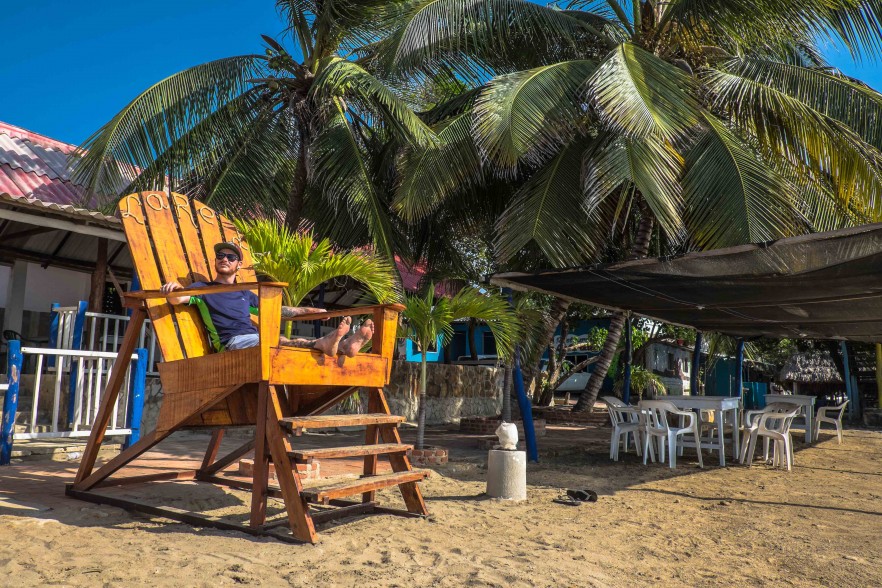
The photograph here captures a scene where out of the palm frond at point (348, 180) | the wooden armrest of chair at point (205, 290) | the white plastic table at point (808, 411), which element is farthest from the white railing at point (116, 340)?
the white plastic table at point (808, 411)

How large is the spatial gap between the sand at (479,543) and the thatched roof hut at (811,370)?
18.2 meters

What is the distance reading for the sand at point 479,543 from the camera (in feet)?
9.82

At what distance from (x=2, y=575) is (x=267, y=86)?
8554mm

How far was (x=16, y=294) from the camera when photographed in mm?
9992

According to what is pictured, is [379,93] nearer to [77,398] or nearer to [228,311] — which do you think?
[77,398]

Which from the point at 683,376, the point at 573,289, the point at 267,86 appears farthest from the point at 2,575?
the point at 683,376

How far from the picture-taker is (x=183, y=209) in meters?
4.78

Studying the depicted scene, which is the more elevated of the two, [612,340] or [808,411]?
[612,340]

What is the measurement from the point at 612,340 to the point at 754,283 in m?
5.32

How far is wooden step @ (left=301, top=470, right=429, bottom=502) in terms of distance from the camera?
3.44 metres

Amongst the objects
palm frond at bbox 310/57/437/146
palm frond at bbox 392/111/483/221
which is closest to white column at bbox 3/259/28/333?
palm frond at bbox 310/57/437/146

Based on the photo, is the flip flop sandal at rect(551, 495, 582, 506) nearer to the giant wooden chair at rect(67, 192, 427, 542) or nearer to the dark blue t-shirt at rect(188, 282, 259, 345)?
the giant wooden chair at rect(67, 192, 427, 542)

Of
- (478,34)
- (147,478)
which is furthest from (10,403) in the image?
(478,34)

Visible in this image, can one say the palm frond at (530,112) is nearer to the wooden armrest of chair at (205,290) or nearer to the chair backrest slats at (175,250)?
the chair backrest slats at (175,250)
